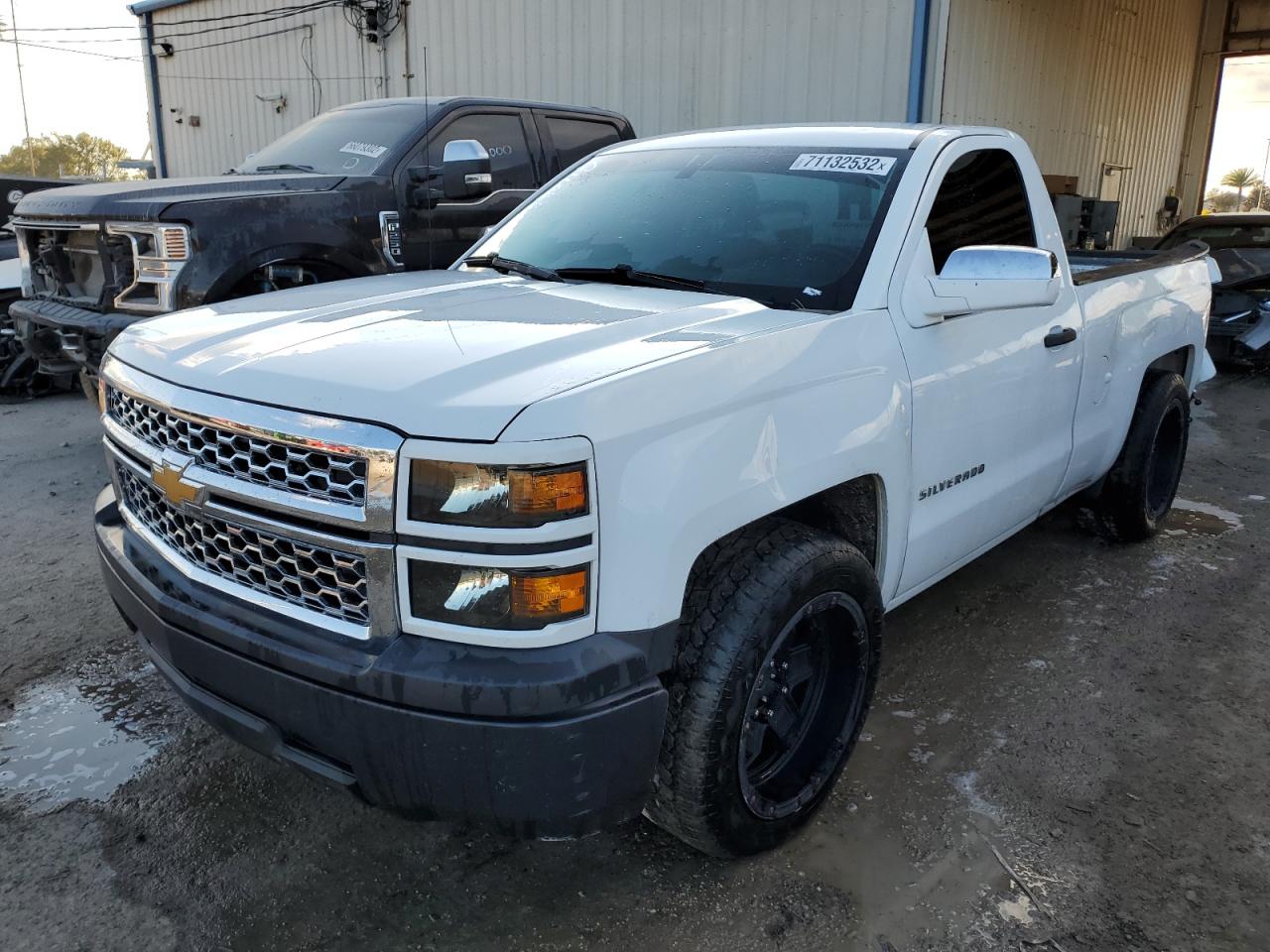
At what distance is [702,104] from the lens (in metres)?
10.8

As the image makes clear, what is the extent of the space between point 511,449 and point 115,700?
2325 mm

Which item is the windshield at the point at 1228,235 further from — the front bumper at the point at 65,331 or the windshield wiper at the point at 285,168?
the front bumper at the point at 65,331

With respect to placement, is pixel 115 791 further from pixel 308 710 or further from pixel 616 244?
pixel 616 244

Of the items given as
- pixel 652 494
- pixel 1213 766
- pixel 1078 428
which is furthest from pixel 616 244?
pixel 1213 766

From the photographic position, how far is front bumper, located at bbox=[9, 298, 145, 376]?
500cm

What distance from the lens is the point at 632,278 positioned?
3037 millimetres

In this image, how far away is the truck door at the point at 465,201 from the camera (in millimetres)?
5895

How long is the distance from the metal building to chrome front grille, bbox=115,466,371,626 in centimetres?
854

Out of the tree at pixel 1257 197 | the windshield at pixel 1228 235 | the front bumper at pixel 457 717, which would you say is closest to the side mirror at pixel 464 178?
the front bumper at pixel 457 717

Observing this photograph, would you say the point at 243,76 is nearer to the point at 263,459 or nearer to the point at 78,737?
the point at 78,737

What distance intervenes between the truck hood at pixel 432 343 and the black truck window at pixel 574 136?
416 centimetres

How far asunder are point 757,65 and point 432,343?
909 centimetres

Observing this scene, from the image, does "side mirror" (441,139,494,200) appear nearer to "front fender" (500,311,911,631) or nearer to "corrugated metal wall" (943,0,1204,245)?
"front fender" (500,311,911,631)

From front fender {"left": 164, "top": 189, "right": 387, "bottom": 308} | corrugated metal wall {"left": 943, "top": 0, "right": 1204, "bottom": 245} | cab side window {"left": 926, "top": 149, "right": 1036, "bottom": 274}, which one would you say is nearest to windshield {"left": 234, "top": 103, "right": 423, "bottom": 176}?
front fender {"left": 164, "top": 189, "right": 387, "bottom": 308}
